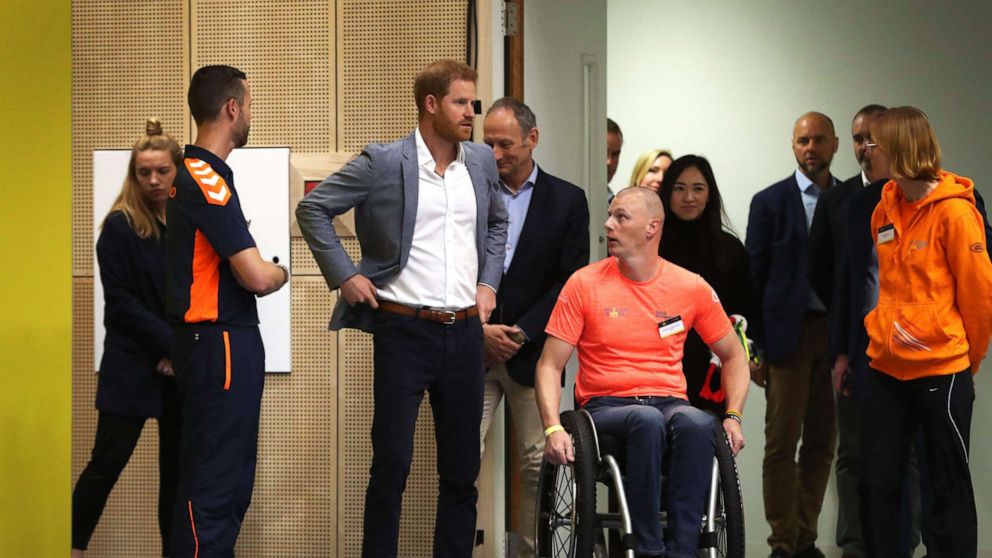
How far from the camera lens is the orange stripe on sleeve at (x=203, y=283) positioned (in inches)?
134

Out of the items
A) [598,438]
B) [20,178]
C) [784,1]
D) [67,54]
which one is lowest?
[598,438]

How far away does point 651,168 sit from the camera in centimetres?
568

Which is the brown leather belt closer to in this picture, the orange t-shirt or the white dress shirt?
the white dress shirt

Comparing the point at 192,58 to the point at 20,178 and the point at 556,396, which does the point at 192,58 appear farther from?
the point at 556,396

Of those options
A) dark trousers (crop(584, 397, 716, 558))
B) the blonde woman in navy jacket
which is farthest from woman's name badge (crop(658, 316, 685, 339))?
the blonde woman in navy jacket

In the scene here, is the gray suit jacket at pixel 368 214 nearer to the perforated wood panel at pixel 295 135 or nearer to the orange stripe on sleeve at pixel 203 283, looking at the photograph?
the orange stripe on sleeve at pixel 203 283

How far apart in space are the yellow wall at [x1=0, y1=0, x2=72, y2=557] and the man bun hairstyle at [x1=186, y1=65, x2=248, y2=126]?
13.8 inches

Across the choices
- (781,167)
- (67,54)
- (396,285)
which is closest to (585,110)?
(781,167)

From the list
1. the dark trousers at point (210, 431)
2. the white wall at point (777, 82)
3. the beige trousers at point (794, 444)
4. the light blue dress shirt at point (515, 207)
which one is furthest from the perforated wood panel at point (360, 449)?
the white wall at point (777, 82)

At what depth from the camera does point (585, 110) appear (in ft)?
18.4

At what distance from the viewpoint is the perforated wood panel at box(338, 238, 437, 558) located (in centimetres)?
464

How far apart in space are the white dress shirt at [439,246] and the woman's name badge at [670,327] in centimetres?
60

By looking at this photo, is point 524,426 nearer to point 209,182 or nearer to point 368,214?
point 368,214

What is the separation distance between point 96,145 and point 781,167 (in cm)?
360
